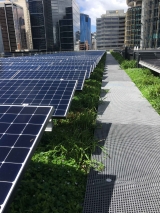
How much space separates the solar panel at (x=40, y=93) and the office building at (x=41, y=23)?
119m

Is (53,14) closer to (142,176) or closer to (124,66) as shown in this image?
(124,66)

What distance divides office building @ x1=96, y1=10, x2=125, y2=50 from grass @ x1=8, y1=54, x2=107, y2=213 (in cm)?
16589

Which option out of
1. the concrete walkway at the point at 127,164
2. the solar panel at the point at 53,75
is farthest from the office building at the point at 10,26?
the concrete walkway at the point at 127,164

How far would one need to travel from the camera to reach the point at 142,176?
5.54 m

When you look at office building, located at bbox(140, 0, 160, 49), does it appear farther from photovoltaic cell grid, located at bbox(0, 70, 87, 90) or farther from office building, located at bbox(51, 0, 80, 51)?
photovoltaic cell grid, located at bbox(0, 70, 87, 90)

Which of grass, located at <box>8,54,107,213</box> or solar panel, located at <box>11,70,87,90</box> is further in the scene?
solar panel, located at <box>11,70,87,90</box>

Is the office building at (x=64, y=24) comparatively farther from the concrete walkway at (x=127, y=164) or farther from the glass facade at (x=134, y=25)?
the concrete walkway at (x=127, y=164)

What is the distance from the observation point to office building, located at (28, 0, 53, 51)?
120 meters

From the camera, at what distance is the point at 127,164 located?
6059 millimetres

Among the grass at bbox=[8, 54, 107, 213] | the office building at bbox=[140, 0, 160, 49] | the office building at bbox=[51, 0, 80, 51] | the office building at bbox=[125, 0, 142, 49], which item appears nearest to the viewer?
the grass at bbox=[8, 54, 107, 213]

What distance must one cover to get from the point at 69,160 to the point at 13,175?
3216mm

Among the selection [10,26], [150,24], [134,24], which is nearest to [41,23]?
[134,24]

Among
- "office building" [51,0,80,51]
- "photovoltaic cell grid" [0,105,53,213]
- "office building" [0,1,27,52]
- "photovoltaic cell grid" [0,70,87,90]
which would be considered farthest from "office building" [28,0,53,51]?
"photovoltaic cell grid" [0,105,53,213]

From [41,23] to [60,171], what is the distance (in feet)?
438
